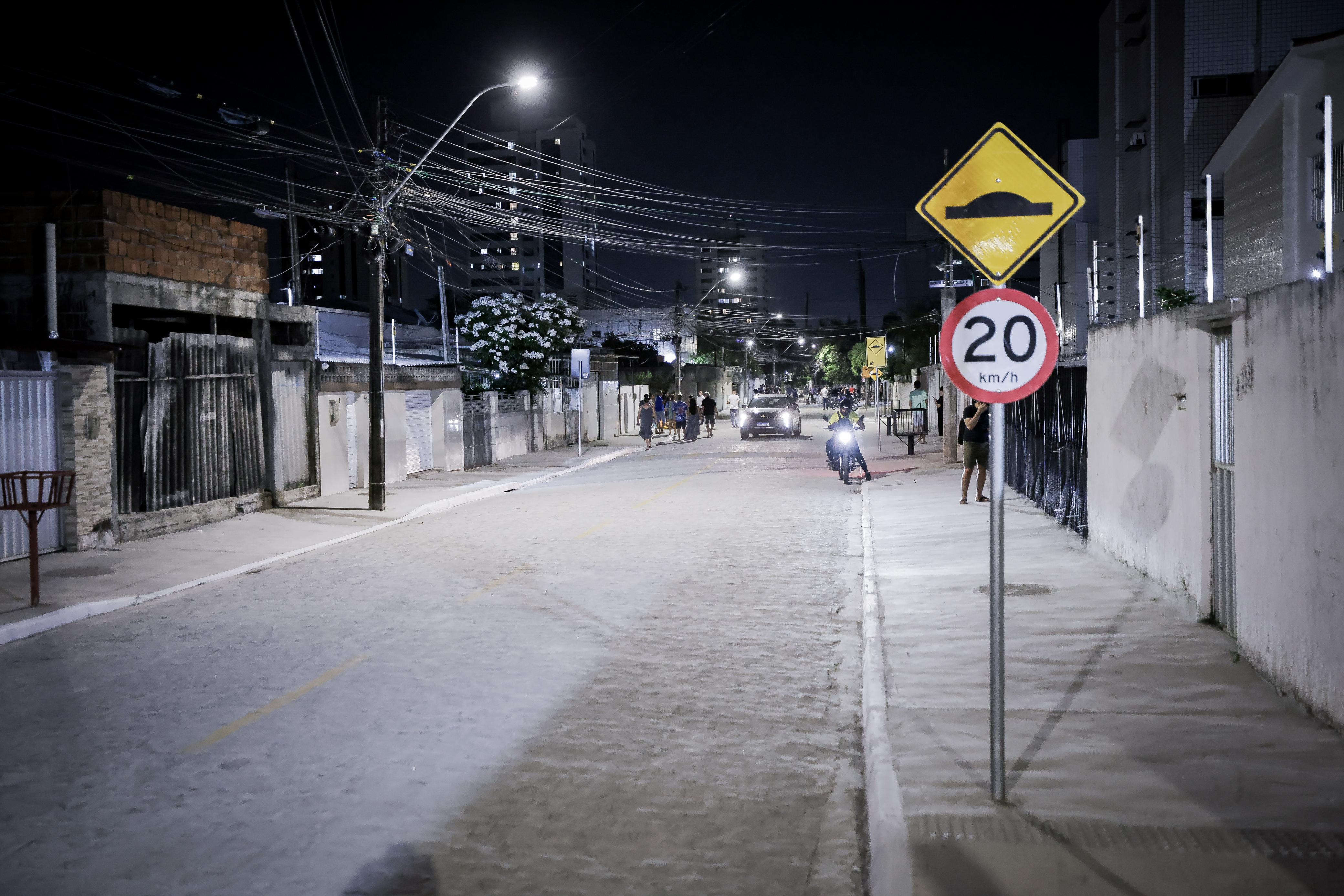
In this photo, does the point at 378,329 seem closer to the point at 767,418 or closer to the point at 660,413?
the point at 767,418

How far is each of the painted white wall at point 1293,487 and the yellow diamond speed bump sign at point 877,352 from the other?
26537 millimetres

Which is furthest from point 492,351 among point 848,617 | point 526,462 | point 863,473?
point 848,617

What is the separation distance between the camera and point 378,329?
18016 millimetres

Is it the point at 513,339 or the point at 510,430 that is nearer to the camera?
the point at 510,430

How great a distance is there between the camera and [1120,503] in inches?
422

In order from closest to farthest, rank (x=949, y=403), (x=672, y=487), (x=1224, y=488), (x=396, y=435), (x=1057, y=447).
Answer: (x=1224, y=488), (x=1057, y=447), (x=672, y=487), (x=396, y=435), (x=949, y=403)

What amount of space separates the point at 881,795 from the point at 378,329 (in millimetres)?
14590

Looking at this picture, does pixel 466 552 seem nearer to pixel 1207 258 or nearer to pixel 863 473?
pixel 1207 258

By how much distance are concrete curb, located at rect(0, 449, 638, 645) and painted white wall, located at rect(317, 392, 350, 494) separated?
7.57ft

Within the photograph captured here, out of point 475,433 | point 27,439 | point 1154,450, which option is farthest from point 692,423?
point 1154,450

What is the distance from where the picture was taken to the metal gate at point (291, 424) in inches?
736

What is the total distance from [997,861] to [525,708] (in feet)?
10.5

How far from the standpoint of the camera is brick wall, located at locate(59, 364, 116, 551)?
44.7 ft

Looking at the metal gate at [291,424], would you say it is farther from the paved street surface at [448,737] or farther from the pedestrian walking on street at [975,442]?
the pedestrian walking on street at [975,442]
